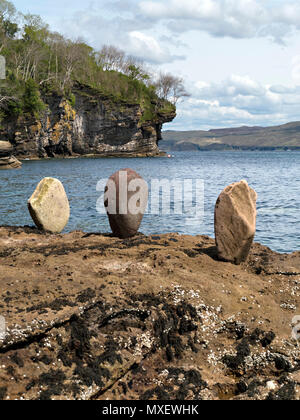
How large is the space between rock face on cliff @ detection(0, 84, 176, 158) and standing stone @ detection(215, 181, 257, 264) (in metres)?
50.1

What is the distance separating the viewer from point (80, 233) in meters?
10.1

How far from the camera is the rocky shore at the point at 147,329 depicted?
438 centimetres

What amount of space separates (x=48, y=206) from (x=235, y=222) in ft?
17.3

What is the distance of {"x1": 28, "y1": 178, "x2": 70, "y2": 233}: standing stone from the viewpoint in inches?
406

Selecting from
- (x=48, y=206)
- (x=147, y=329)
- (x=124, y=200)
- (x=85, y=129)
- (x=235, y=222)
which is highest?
(x=85, y=129)

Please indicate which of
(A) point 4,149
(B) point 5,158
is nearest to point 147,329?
(A) point 4,149

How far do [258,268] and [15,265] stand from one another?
4237 mm

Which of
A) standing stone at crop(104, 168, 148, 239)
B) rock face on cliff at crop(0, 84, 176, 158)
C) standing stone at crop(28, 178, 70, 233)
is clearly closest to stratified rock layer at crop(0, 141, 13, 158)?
rock face on cliff at crop(0, 84, 176, 158)

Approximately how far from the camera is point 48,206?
1050 cm

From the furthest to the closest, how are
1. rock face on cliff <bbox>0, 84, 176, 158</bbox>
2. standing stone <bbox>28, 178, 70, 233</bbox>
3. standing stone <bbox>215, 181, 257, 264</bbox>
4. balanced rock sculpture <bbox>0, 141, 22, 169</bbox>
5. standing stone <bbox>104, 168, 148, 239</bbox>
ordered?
rock face on cliff <bbox>0, 84, 176, 158</bbox>
balanced rock sculpture <bbox>0, 141, 22, 169</bbox>
standing stone <bbox>28, 178, 70, 233</bbox>
standing stone <bbox>104, 168, 148, 239</bbox>
standing stone <bbox>215, 181, 257, 264</bbox>

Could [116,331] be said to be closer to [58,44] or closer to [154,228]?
[154,228]

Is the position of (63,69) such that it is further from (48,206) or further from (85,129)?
(48,206)

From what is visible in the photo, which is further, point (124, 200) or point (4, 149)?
point (4, 149)

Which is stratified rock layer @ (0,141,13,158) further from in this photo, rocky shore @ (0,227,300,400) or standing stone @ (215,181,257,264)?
standing stone @ (215,181,257,264)
